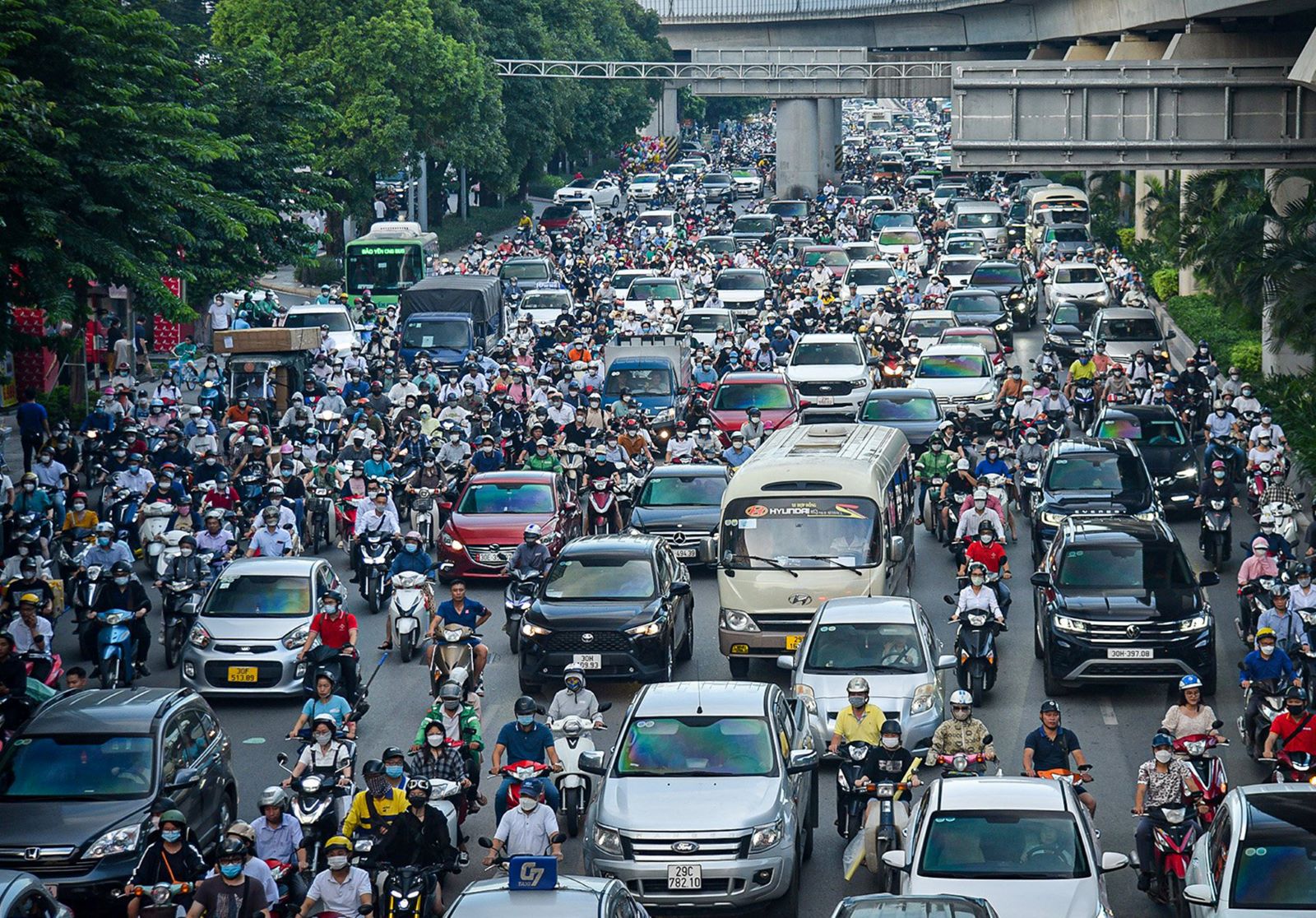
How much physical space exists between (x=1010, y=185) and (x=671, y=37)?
97.8 ft

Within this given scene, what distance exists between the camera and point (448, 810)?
16.5m

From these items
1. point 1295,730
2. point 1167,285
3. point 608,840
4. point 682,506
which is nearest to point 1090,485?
point 682,506

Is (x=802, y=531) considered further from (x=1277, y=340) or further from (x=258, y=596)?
(x=1277, y=340)

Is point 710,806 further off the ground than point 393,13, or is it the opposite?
point 393,13

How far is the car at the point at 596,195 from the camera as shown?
277 ft

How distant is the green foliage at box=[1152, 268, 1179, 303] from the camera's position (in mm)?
55500

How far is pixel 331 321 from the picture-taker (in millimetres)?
46688

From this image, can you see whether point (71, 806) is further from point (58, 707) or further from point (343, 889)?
point (343, 889)

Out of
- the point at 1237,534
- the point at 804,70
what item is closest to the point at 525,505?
the point at 1237,534

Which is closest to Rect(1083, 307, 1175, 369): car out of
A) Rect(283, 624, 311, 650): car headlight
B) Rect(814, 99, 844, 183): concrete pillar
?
Rect(283, 624, 311, 650): car headlight

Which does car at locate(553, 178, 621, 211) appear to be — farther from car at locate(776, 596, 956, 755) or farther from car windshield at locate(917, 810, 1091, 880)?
car windshield at locate(917, 810, 1091, 880)

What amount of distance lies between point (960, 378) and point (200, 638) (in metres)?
20.1

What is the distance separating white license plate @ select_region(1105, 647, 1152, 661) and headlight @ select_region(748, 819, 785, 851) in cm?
729

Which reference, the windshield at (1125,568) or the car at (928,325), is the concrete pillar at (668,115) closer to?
the car at (928,325)
